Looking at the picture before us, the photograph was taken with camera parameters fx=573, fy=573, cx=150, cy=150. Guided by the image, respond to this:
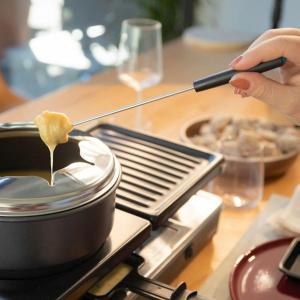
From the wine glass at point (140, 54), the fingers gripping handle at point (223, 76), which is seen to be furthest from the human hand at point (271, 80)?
the wine glass at point (140, 54)

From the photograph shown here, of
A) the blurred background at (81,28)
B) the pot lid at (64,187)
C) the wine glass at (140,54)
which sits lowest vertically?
the blurred background at (81,28)

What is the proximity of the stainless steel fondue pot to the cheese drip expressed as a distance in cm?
4

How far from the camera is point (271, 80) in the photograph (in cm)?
82

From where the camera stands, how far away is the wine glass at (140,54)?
1.42m

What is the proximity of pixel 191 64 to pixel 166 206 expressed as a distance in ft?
3.91

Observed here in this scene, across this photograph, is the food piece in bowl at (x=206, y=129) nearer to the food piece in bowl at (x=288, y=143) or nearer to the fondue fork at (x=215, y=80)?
the food piece in bowl at (x=288, y=143)

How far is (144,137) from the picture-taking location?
1053 millimetres

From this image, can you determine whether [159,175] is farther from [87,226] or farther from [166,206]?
[87,226]

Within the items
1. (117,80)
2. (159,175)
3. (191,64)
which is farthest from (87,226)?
(191,64)

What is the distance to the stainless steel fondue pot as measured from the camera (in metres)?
0.61

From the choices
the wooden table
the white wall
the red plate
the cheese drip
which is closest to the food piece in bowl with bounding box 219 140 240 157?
the wooden table

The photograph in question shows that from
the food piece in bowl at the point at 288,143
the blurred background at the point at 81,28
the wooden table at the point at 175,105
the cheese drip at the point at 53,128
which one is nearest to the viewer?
the cheese drip at the point at 53,128

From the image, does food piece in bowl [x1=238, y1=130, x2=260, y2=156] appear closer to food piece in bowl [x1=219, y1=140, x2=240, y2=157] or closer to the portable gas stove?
food piece in bowl [x1=219, y1=140, x2=240, y2=157]

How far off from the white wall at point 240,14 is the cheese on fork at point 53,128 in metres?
2.52
